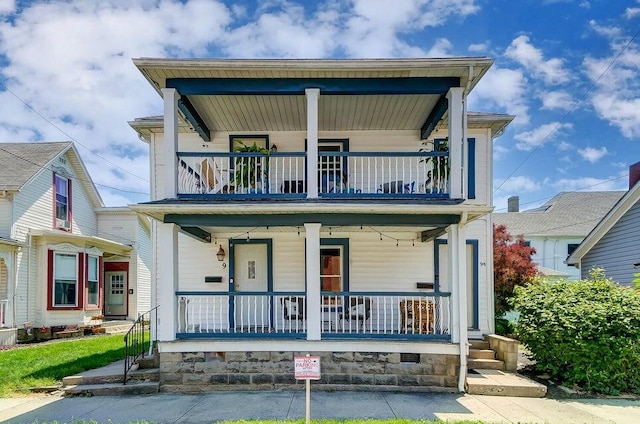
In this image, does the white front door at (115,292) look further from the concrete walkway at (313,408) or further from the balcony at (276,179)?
the balcony at (276,179)

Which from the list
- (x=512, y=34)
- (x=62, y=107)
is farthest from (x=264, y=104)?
(x=62, y=107)

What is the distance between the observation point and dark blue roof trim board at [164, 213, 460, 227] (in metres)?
8.30

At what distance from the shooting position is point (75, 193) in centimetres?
1847

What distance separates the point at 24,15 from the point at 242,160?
9.06 m

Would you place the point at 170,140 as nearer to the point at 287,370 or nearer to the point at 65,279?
the point at 287,370

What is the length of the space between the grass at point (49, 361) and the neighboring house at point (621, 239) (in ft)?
44.2

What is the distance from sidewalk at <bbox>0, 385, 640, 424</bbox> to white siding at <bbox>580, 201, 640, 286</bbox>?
20.8 feet

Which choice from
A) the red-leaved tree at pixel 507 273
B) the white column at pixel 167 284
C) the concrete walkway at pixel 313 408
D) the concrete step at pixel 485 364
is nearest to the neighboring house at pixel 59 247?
the white column at pixel 167 284

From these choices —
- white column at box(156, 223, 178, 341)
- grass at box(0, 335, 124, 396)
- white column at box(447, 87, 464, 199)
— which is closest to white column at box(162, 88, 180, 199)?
white column at box(156, 223, 178, 341)

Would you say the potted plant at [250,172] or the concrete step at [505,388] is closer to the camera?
the concrete step at [505,388]

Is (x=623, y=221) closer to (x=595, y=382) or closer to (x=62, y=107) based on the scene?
(x=595, y=382)

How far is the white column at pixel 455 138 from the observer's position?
830 centimetres

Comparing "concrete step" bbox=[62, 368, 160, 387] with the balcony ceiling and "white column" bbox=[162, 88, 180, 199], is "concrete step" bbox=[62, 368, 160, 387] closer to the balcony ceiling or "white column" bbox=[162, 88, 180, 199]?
"white column" bbox=[162, 88, 180, 199]

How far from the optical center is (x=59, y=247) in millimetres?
16203
